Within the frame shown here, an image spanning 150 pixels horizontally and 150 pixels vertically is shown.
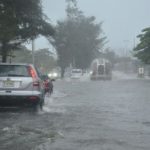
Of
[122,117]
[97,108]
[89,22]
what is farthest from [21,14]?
[89,22]

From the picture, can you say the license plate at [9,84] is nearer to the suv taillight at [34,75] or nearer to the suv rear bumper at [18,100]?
the suv rear bumper at [18,100]

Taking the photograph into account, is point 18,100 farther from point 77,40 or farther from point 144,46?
point 77,40

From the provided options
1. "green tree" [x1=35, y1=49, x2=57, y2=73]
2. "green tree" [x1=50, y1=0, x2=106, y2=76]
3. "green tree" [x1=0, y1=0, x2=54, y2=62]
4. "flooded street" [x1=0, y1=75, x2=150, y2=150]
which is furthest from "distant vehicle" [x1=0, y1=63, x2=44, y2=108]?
"green tree" [x1=35, y1=49, x2=57, y2=73]

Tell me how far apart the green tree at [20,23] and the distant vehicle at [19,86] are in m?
5.20

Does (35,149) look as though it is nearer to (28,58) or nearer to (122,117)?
(122,117)

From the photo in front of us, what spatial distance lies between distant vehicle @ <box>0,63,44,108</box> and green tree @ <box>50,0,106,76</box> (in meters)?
72.4

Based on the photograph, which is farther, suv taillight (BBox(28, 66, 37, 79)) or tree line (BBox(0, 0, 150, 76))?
tree line (BBox(0, 0, 150, 76))

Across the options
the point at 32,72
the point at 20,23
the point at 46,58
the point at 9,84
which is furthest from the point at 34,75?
the point at 46,58

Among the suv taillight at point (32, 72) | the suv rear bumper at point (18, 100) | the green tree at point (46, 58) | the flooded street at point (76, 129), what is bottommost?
the flooded street at point (76, 129)

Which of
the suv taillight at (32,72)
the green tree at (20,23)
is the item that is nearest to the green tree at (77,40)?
the green tree at (20,23)

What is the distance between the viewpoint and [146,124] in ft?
44.8

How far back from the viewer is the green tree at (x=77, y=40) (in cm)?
9225

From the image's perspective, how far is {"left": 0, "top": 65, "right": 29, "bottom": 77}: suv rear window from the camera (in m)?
15.9

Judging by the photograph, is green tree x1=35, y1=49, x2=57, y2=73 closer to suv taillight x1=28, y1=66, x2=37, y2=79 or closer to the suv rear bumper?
suv taillight x1=28, y1=66, x2=37, y2=79
